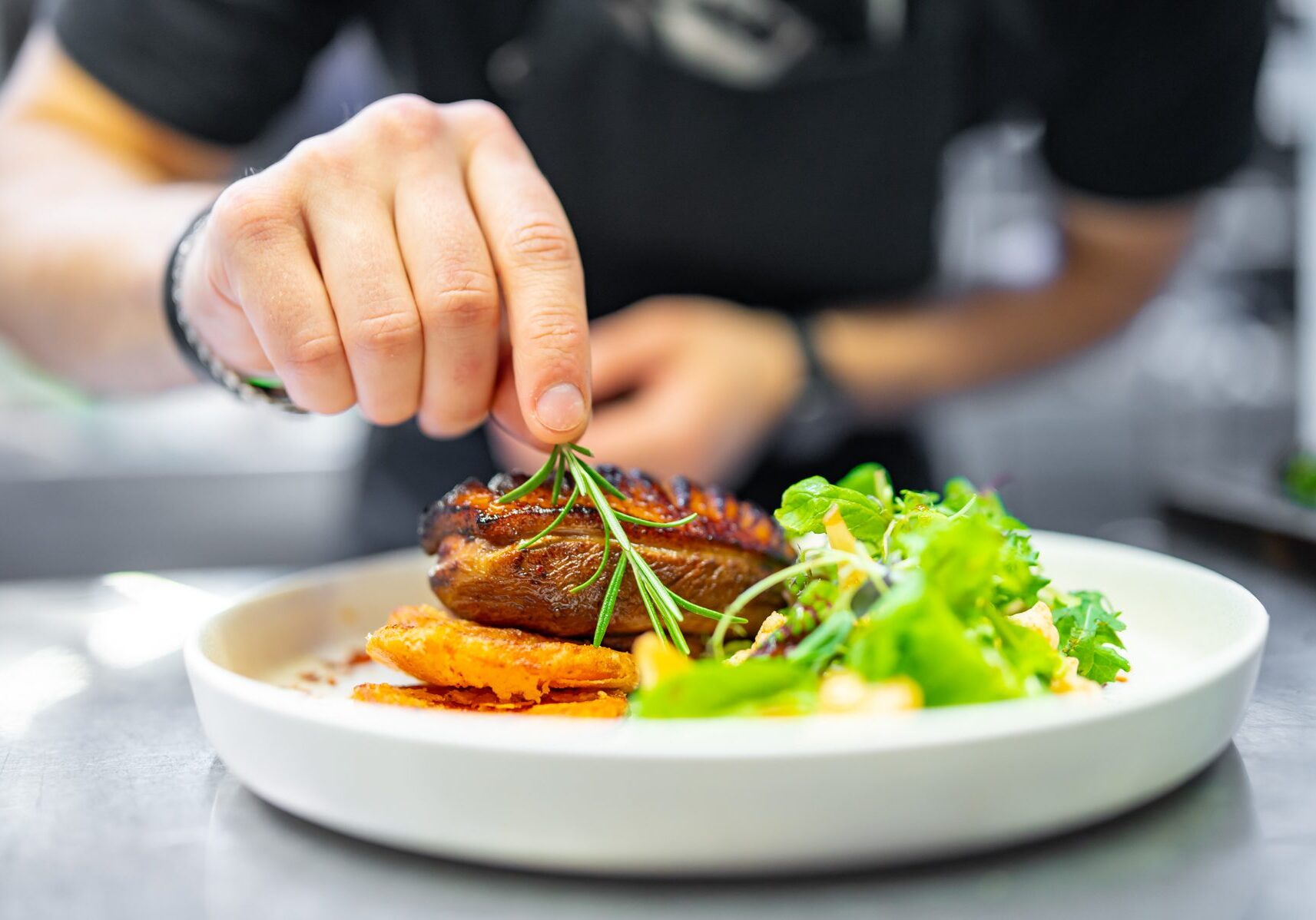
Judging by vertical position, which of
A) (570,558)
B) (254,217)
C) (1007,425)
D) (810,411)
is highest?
(254,217)

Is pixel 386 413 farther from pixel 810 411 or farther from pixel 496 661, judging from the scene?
pixel 810 411

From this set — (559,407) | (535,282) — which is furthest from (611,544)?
(535,282)

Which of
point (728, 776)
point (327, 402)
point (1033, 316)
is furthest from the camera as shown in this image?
point (1033, 316)

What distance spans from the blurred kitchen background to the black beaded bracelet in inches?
111

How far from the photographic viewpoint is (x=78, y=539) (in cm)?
→ 455

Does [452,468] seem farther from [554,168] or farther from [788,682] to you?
[788,682]

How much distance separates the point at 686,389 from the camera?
219cm

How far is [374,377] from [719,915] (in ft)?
2.19

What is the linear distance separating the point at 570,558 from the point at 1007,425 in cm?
479

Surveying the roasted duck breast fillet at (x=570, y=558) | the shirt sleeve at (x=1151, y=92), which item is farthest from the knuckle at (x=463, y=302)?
the shirt sleeve at (x=1151, y=92)

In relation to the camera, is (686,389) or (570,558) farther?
(686,389)

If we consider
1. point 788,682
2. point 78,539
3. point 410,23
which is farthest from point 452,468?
point 78,539

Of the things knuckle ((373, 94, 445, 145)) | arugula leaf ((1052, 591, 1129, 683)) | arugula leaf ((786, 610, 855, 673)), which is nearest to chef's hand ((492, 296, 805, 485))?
knuckle ((373, 94, 445, 145))

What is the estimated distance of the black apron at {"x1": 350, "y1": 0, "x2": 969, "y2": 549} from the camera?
7.61 feet
